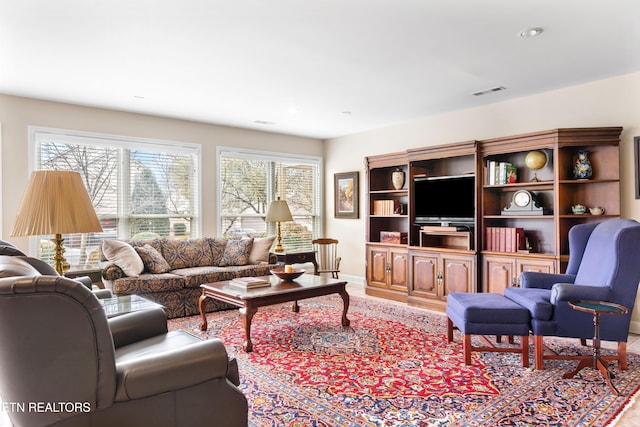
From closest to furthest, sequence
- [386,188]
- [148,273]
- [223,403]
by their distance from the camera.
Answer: [223,403]
[148,273]
[386,188]

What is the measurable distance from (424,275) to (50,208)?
4.28 meters

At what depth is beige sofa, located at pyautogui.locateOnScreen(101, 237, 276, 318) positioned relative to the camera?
176 inches

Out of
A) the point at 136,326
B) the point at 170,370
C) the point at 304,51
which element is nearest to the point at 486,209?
the point at 304,51

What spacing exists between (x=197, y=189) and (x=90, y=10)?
345 centimetres

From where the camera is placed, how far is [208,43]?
3.27m

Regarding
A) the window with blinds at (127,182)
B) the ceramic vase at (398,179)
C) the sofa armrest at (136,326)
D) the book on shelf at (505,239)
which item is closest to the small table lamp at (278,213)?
the window with blinds at (127,182)

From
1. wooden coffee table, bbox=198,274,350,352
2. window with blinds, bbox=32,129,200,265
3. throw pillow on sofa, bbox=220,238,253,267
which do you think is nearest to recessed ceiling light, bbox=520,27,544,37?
wooden coffee table, bbox=198,274,350,352

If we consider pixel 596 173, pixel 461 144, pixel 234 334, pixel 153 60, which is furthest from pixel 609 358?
pixel 153 60

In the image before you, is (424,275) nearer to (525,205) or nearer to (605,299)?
(525,205)

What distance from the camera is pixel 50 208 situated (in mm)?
2213

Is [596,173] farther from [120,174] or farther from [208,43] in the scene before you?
[120,174]

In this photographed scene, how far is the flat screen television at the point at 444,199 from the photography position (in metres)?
5.03

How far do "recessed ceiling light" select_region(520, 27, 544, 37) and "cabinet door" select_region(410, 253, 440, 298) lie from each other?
2.80 m

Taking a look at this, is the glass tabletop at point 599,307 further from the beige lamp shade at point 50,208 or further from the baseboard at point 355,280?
the baseboard at point 355,280
